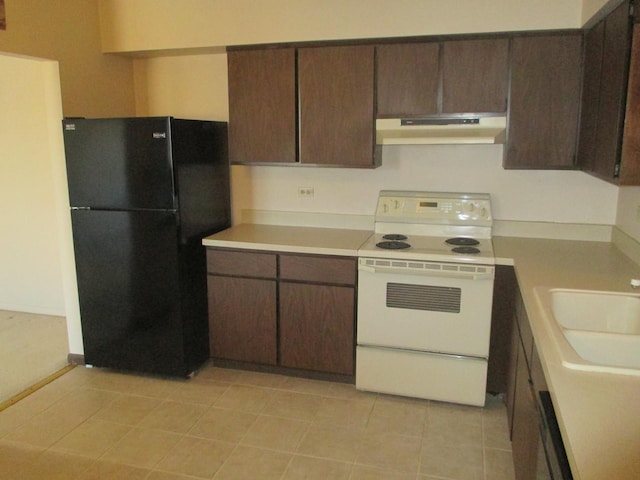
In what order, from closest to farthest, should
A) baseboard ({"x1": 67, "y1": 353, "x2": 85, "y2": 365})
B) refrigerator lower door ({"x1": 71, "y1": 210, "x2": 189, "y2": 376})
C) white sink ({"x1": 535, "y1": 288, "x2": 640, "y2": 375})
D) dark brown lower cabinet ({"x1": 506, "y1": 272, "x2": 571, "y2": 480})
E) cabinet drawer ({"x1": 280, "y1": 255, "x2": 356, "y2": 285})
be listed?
1. dark brown lower cabinet ({"x1": 506, "y1": 272, "x2": 571, "y2": 480})
2. white sink ({"x1": 535, "y1": 288, "x2": 640, "y2": 375})
3. cabinet drawer ({"x1": 280, "y1": 255, "x2": 356, "y2": 285})
4. refrigerator lower door ({"x1": 71, "y1": 210, "x2": 189, "y2": 376})
5. baseboard ({"x1": 67, "y1": 353, "x2": 85, "y2": 365})

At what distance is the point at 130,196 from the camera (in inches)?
120

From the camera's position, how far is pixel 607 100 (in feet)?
7.10

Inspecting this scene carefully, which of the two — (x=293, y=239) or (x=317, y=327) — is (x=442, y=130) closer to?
(x=293, y=239)

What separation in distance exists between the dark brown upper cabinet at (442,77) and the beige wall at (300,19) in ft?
0.32

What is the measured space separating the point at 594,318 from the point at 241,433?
1789mm

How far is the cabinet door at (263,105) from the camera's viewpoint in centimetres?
311

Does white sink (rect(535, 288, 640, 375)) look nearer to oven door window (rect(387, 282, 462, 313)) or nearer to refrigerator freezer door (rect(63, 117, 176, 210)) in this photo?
oven door window (rect(387, 282, 462, 313))

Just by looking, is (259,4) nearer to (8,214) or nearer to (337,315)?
(337,315)

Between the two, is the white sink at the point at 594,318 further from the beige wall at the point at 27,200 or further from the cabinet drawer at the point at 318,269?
the beige wall at the point at 27,200

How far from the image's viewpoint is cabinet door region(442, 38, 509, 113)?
9.11ft

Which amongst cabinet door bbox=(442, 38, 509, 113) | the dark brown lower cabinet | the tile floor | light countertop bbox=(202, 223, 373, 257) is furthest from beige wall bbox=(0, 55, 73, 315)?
the dark brown lower cabinet

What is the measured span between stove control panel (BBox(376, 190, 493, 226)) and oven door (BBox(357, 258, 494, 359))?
1.82ft

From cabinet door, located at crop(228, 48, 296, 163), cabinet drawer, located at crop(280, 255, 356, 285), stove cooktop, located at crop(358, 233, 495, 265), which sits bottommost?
cabinet drawer, located at crop(280, 255, 356, 285)

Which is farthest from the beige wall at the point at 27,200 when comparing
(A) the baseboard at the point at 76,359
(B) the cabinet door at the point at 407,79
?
(B) the cabinet door at the point at 407,79
